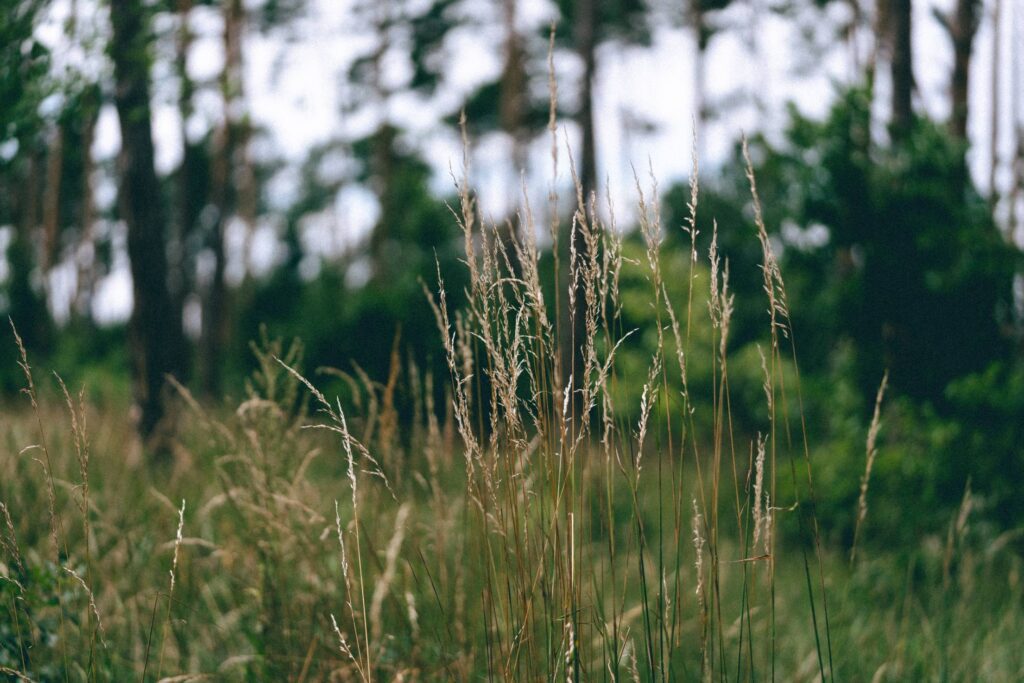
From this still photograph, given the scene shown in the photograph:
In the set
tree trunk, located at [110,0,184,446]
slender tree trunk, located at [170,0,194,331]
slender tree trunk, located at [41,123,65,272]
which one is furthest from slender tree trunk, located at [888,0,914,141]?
slender tree trunk, located at [41,123,65,272]

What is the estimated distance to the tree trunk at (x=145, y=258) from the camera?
4910mm

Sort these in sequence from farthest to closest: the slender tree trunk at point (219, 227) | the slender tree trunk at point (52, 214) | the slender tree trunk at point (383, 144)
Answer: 1. the slender tree trunk at point (52, 214)
2. the slender tree trunk at point (383, 144)
3. the slender tree trunk at point (219, 227)

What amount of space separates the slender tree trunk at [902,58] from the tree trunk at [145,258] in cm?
A: 510

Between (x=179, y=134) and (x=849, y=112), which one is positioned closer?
(x=849, y=112)

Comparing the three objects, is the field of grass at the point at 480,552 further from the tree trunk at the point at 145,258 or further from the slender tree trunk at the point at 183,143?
the slender tree trunk at the point at 183,143

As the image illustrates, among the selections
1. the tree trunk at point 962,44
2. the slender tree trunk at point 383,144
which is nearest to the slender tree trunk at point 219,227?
the slender tree trunk at point 383,144

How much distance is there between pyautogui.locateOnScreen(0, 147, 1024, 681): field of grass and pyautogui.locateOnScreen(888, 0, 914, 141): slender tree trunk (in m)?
2.90

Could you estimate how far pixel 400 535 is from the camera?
69.9 inches

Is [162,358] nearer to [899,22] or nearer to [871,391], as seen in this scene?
[871,391]

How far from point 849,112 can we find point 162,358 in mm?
4781

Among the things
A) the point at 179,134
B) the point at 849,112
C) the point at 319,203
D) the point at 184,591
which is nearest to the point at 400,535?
the point at 184,591

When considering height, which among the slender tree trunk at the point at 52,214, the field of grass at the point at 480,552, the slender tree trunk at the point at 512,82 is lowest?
the field of grass at the point at 480,552

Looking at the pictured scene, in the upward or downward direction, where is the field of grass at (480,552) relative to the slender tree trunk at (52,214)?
downward

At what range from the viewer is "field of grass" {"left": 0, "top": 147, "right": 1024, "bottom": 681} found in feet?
4.45
